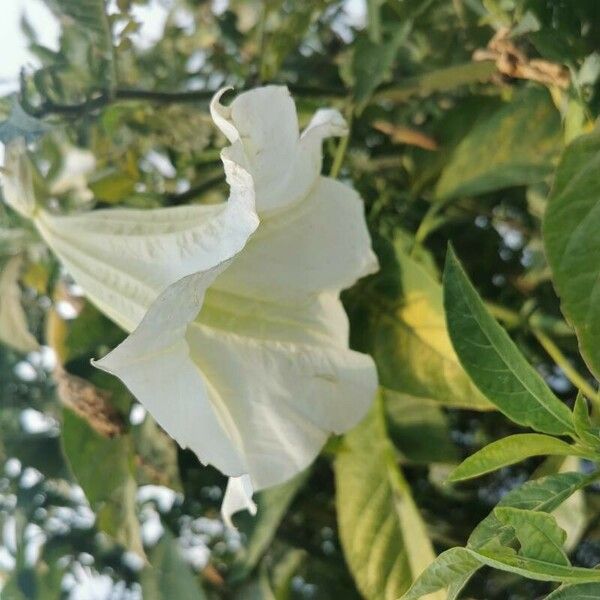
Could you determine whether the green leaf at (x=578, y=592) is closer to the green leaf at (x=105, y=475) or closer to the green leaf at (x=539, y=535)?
the green leaf at (x=539, y=535)

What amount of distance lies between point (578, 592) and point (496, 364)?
7 cm

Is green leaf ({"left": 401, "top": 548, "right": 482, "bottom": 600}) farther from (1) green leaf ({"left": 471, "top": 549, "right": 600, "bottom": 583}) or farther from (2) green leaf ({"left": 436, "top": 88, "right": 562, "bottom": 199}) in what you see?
(2) green leaf ({"left": 436, "top": 88, "right": 562, "bottom": 199})

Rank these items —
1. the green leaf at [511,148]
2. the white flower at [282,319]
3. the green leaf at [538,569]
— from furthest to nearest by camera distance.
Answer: the green leaf at [511,148]
the white flower at [282,319]
the green leaf at [538,569]

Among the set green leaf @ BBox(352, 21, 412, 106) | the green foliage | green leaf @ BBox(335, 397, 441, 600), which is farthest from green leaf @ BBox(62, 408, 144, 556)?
green leaf @ BBox(352, 21, 412, 106)

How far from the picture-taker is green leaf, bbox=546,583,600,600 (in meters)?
0.22

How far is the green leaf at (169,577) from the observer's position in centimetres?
47

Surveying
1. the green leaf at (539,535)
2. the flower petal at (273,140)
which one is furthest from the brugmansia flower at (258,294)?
the green leaf at (539,535)

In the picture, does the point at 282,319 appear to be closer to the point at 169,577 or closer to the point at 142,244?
the point at 142,244

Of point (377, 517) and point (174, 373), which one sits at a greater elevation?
point (174, 373)

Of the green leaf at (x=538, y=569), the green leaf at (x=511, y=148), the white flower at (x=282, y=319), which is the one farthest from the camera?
the green leaf at (x=511, y=148)

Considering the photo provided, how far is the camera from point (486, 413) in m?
0.55

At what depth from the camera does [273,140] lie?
0.31 metres

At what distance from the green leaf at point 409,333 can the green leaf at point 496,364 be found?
10 cm

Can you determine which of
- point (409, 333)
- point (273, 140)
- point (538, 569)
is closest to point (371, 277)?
point (409, 333)
